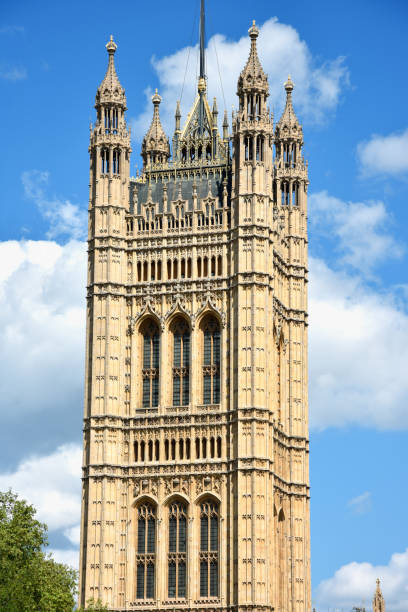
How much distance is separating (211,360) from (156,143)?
50.8 feet

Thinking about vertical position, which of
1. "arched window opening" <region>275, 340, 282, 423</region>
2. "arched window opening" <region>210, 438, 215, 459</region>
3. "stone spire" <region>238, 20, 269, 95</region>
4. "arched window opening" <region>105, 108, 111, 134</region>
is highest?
"stone spire" <region>238, 20, 269, 95</region>

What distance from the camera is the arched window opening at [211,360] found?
272 ft

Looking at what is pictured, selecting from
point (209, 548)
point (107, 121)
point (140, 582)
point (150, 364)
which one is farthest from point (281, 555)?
point (107, 121)

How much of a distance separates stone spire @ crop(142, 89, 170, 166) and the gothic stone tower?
102 inches

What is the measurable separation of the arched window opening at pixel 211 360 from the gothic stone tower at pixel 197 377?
0.08 meters

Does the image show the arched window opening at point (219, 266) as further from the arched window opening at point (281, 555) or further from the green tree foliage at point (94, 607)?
the green tree foliage at point (94, 607)

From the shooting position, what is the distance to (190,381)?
83.3 metres

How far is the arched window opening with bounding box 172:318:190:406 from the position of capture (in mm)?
83562

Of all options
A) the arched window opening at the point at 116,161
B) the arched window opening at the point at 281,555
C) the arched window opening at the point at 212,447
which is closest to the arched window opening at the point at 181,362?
the arched window opening at the point at 212,447

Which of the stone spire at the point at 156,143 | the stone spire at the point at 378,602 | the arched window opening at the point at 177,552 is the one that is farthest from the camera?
the stone spire at the point at 378,602

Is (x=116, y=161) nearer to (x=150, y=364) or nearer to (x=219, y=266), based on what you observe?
(x=219, y=266)

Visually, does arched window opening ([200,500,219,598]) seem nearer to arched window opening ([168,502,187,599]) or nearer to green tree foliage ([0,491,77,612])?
arched window opening ([168,502,187,599])

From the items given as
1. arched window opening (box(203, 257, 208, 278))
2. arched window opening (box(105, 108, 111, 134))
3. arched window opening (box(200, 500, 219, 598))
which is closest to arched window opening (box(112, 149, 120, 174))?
arched window opening (box(105, 108, 111, 134))

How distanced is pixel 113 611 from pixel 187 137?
2665 centimetres
